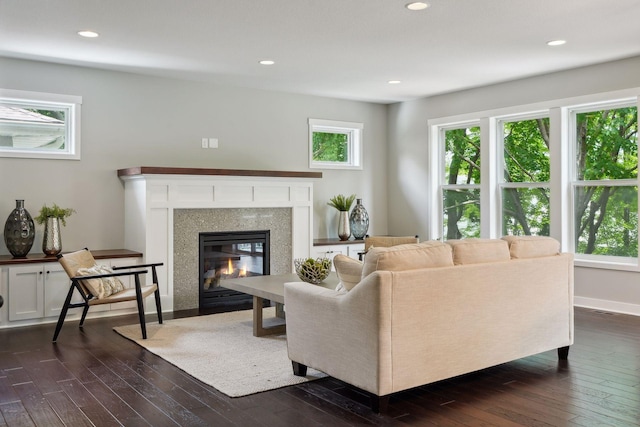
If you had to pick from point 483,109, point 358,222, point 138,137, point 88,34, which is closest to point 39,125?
point 138,137

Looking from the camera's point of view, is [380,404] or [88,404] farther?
[88,404]

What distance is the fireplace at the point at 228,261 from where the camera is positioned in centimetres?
624

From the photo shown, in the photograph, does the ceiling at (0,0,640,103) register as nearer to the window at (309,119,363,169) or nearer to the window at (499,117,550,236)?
the window at (499,117,550,236)

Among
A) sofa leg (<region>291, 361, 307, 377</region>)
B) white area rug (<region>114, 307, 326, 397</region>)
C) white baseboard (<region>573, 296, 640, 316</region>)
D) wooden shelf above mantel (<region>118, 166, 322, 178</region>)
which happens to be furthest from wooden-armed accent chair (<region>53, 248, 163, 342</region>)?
white baseboard (<region>573, 296, 640, 316</region>)

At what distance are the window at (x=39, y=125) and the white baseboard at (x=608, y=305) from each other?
5546mm

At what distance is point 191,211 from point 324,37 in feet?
7.65

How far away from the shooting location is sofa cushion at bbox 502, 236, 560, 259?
3773mm

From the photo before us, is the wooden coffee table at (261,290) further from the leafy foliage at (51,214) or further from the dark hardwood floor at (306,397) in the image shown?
the leafy foliage at (51,214)

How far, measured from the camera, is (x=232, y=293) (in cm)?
648

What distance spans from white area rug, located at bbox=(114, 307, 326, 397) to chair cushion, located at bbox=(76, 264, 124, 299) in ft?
1.28

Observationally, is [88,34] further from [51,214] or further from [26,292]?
[26,292]

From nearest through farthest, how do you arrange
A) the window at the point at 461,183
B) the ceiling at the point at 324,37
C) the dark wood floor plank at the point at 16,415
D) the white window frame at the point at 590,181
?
1. the dark wood floor plank at the point at 16,415
2. the ceiling at the point at 324,37
3. the white window frame at the point at 590,181
4. the window at the point at 461,183

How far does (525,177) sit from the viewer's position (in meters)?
6.77

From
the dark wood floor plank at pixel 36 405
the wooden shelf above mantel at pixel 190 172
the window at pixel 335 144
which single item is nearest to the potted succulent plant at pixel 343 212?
the window at pixel 335 144
